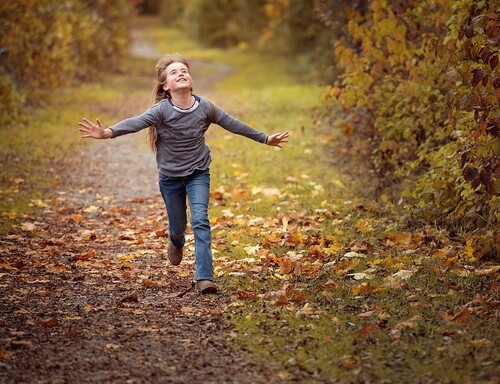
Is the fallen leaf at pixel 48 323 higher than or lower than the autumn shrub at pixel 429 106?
lower

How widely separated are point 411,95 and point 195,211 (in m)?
3.56

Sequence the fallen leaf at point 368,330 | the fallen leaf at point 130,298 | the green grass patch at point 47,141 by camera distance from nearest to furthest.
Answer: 1. the fallen leaf at point 368,330
2. the fallen leaf at point 130,298
3. the green grass patch at point 47,141

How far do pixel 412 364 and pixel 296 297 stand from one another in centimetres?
144

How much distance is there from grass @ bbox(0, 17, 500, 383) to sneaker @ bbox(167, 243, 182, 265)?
370 mm

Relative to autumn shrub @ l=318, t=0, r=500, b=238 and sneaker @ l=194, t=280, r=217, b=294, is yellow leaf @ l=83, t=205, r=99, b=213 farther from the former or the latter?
sneaker @ l=194, t=280, r=217, b=294

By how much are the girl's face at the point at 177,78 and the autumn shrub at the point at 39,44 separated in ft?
27.9

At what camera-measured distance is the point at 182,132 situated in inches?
260

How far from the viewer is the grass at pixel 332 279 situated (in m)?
4.85

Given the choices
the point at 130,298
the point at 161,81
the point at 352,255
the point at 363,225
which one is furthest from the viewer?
the point at 363,225

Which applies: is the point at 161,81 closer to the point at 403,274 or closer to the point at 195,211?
the point at 195,211

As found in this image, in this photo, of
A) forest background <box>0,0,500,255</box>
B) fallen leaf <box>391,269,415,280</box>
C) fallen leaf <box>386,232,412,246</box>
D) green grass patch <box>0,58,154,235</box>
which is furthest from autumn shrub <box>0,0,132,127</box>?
fallen leaf <box>391,269,415,280</box>

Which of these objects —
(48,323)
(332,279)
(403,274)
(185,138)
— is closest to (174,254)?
(185,138)

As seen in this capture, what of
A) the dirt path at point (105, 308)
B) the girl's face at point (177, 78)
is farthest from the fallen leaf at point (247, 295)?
the girl's face at point (177, 78)

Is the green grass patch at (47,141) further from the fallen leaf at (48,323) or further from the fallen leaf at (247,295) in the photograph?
the fallen leaf at (247,295)
